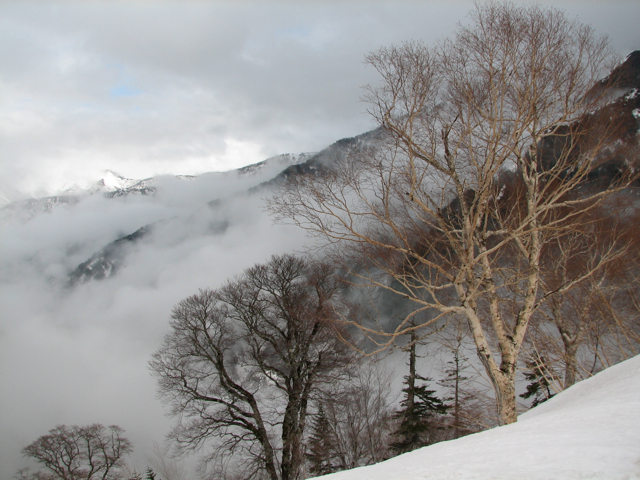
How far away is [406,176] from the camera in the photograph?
219 inches

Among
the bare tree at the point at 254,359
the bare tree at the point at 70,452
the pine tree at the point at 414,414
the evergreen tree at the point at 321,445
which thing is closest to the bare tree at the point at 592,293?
the bare tree at the point at 254,359

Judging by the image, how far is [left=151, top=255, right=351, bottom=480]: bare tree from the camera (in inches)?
520

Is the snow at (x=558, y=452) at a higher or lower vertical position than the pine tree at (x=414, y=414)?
higher

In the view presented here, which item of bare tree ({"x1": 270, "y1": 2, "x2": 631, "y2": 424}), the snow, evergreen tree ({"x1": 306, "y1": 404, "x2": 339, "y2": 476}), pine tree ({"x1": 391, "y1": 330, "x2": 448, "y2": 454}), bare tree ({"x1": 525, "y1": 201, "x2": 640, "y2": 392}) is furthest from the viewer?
pine tree ({"x1": 391, "y1": 330, "x2": 448, "y2": 454})

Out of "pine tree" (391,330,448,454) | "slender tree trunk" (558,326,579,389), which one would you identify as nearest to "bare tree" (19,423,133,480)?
"pine tree" (391,330,448,454)

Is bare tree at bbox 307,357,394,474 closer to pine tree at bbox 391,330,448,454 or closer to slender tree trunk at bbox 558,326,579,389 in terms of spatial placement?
pine tree at bbox 391,330,448,454

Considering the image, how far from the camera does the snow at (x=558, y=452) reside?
1.86m

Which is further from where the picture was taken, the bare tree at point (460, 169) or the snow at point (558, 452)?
the bare tree at point (460, 169)

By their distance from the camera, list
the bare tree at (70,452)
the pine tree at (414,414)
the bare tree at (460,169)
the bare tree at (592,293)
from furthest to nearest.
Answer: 1. the bare tree at (70,452)
2. the pine tree at (414,414)
3. the bare tree at (592,293)
4. the bare tree at (460,169)

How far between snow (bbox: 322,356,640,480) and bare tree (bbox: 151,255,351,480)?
388 inches

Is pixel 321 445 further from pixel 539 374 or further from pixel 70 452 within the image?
pixel 70 452

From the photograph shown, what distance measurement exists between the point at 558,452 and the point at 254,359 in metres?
13.6

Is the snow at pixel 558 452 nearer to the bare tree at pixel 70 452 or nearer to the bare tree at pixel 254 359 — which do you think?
the bare tree at pixel 254 359

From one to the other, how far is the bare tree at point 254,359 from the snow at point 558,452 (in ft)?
32.3
